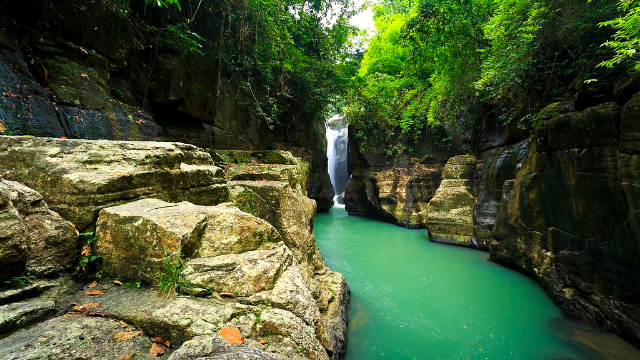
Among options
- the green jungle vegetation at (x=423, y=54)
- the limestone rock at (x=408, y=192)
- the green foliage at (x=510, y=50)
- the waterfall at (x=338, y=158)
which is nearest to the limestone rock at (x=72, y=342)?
the green jungle vegetation at (x=423, y=54)

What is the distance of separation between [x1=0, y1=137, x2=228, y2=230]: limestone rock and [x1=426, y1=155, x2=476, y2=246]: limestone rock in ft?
33.2

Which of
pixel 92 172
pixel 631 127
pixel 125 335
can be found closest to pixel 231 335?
pixel 125 335

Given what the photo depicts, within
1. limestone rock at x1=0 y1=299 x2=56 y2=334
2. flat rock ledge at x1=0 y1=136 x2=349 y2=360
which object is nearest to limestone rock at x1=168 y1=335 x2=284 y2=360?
flat rock ledge at x1=0 y1=136 x2=349 y2=360

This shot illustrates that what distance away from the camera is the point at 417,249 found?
10.1m

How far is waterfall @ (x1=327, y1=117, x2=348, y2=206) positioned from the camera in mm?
30631

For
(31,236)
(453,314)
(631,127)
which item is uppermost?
(631,127)

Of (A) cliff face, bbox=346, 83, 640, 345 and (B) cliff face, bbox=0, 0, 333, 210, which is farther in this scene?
(A) cliff face, bbox=346, 83, 640, 345

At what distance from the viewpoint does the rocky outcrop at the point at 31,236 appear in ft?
5.53

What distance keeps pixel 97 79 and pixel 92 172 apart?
3.91 m

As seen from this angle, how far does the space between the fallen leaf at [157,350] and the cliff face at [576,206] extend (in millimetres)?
6490

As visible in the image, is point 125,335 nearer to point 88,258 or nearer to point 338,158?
point 88,258

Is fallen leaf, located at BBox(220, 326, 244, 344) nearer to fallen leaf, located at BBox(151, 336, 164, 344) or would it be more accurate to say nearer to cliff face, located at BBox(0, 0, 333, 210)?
fallen leaf, located at BBox(151, 336, 164, 344)

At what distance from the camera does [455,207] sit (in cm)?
1051

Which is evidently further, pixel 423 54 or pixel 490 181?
pixel 490 181
